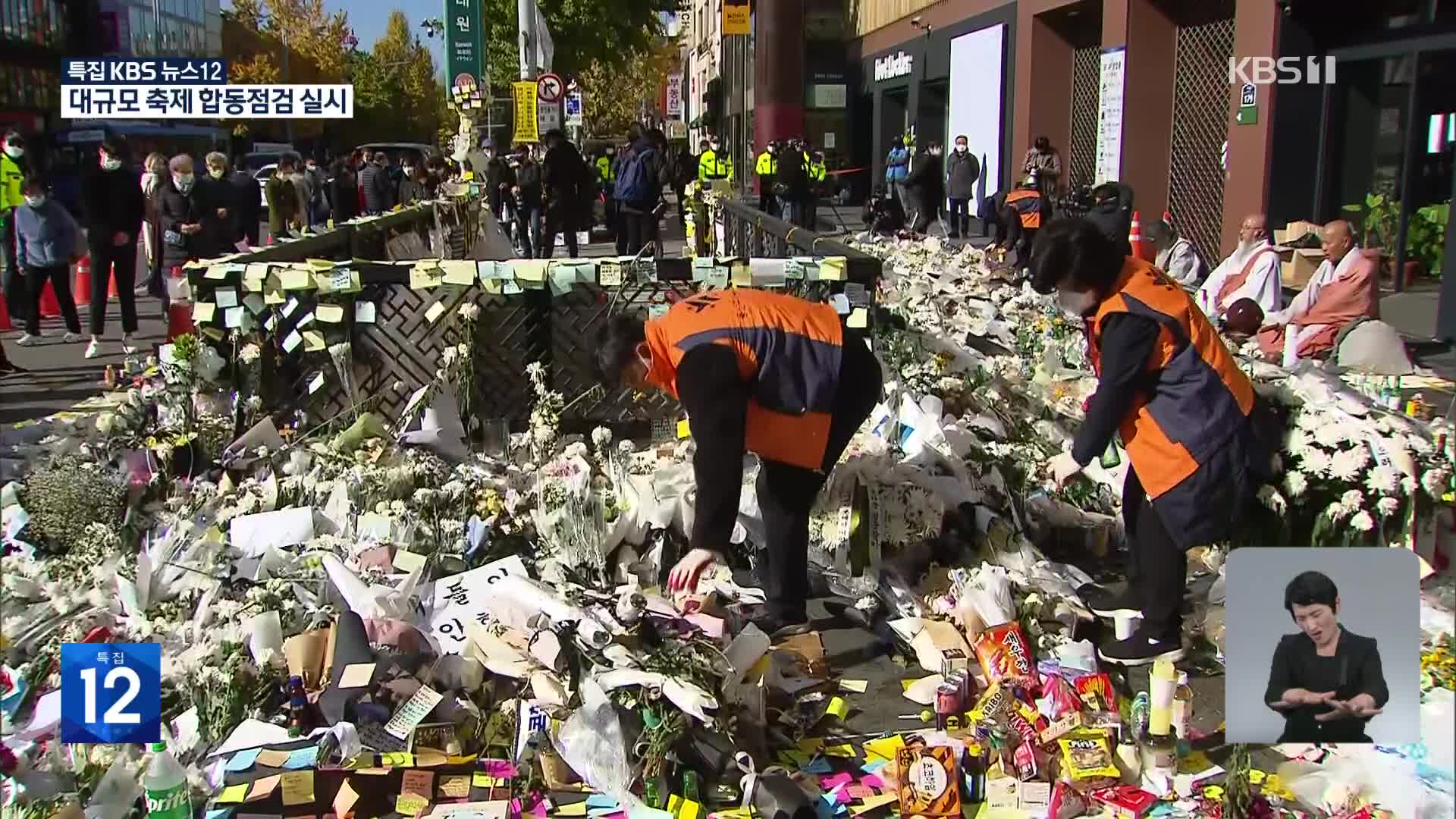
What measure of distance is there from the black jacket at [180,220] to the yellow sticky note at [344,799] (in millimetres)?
8942

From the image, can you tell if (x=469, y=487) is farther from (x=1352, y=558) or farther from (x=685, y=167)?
(x=685, y=167)

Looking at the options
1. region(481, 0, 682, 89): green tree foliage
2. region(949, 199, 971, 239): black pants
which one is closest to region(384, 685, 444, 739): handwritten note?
region(949, 199, 971, 239): black pants

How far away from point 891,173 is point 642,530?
18.8 meters

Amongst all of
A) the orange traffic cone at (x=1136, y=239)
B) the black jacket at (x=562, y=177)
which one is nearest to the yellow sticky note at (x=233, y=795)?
the orange traffic cone at (x=1136, y=239)

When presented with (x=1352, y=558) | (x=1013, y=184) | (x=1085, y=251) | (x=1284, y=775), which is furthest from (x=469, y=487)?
(x=1013, y=184)

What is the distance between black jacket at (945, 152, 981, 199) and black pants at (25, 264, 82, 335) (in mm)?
13083

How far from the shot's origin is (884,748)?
12.8ft

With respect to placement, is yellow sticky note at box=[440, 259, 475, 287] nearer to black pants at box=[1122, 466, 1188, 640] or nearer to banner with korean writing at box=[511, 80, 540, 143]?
black pants at box=[1122, 466, 1188, 640]

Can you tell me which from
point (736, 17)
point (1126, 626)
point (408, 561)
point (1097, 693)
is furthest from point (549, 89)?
point (1097, 693)

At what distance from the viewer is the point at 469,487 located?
5.31m

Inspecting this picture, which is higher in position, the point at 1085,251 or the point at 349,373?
the point at 1085,251

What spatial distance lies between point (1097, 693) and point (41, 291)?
950 centimetres

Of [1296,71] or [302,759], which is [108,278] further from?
[1296,71]

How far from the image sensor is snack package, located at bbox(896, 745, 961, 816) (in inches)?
142
